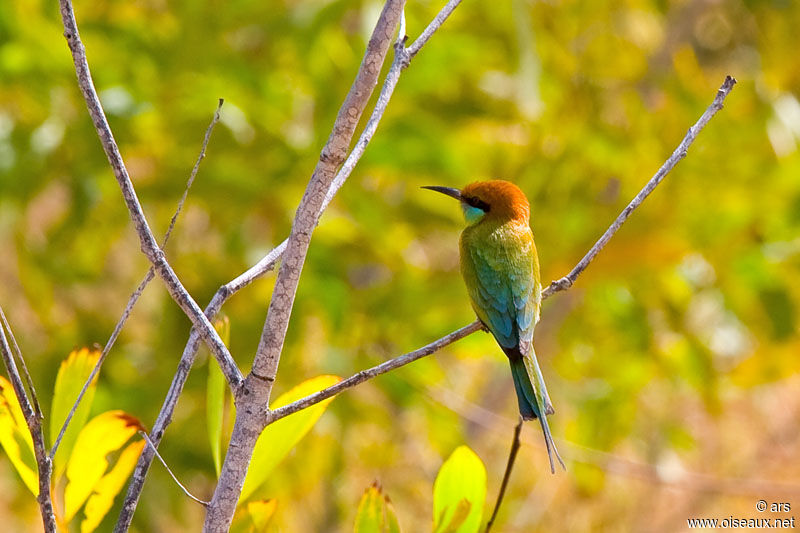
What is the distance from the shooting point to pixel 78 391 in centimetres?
87

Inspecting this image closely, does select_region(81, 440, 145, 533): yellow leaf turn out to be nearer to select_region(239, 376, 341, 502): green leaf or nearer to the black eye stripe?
select_region(239, 376, 341, 502): green leaf

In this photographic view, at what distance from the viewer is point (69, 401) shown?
2.85 ft

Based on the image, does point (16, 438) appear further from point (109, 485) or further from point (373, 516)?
point (373, 516)

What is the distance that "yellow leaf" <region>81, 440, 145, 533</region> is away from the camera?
0.89m

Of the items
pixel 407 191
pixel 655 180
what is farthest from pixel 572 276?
pixel 407 191

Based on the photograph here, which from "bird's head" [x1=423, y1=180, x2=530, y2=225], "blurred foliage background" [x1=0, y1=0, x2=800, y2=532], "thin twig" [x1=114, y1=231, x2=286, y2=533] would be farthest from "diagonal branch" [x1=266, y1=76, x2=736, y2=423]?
"blurred foliage background" [x1=0, y1=0, x2=800, y2=532]

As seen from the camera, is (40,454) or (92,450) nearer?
(40,454)

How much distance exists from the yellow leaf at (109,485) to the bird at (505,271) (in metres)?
0.53

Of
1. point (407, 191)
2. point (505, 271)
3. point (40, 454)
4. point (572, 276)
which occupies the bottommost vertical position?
point (40, 454)

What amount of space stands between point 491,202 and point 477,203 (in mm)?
34

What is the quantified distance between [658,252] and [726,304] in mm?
277

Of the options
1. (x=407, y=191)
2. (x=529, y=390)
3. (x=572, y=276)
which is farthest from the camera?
(x=407, y=191)

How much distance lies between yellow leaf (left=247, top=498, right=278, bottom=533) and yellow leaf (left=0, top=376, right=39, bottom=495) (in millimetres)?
193

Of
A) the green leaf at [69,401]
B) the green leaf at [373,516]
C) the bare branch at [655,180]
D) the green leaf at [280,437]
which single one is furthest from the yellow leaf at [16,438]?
the bare branch at [655,180]
